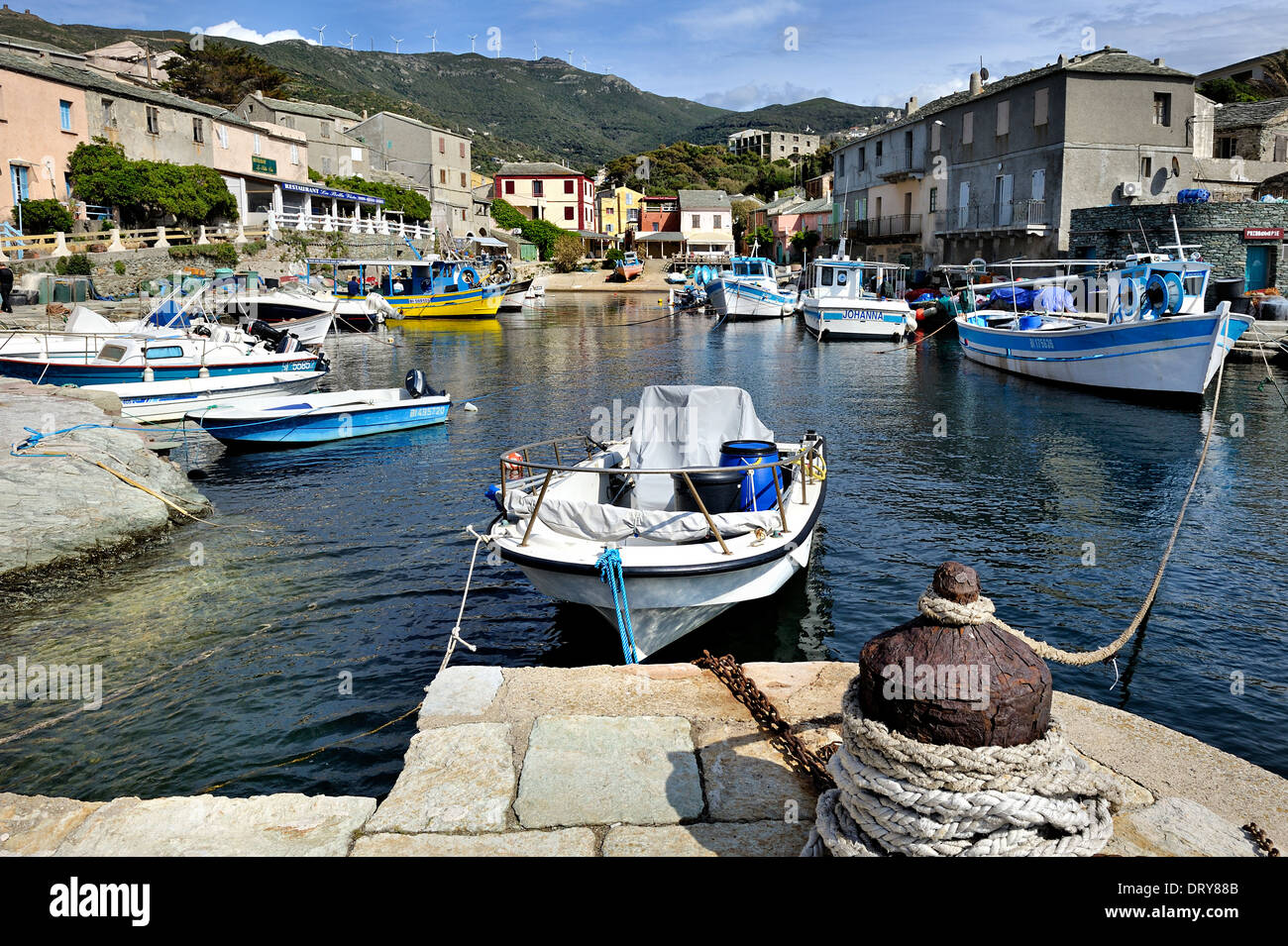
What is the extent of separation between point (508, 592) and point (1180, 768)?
26.9 ft

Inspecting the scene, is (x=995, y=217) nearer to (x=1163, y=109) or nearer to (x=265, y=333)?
(x=1163, y=109)

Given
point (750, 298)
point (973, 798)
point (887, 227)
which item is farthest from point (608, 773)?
point (887, 227)

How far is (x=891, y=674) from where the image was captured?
3582mm

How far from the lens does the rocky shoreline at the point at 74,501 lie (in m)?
11.6

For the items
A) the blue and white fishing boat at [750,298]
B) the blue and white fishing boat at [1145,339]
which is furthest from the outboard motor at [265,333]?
the blue and white fishing boat at [750,298]

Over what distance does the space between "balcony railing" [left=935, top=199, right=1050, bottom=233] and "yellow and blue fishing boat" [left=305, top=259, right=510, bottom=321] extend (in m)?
26.8

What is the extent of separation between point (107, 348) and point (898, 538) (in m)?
19.6

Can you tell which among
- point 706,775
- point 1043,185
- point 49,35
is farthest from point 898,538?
point 49,35

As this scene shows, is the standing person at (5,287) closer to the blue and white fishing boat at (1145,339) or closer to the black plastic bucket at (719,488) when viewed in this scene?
the black plastic bucket at (719,488)

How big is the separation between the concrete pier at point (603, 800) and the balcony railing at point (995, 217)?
45581 millimetres

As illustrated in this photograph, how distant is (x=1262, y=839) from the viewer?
13.8 ft
